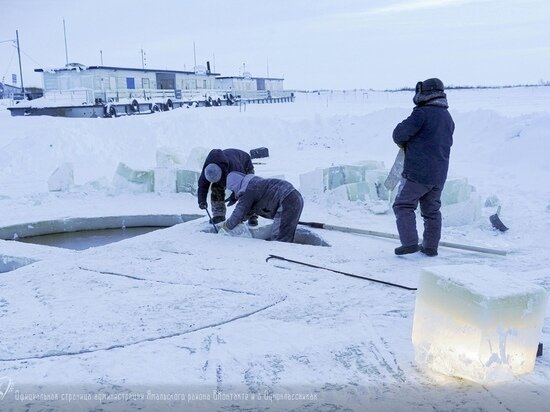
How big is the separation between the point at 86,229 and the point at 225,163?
2996mm

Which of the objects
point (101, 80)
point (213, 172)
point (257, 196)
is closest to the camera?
point (257, 196)

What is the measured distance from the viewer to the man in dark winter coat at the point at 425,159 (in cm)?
500

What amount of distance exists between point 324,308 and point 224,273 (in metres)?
1.17

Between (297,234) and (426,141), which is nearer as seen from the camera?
(426,141)

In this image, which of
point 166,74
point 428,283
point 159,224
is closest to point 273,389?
point 428,283

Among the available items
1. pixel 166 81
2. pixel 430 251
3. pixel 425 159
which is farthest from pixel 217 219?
pixel 166 81

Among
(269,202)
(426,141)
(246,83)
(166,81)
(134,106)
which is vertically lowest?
(269,202)

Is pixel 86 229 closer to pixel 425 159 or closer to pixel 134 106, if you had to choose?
pixel 425 159

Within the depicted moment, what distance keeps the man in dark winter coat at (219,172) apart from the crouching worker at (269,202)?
350 mm

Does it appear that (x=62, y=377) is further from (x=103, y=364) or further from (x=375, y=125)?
(x=375, y=125)

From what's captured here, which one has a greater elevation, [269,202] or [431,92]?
[431,92]

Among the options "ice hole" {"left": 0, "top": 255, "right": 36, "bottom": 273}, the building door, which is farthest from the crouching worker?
the building door

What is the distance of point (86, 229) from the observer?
8398 mm

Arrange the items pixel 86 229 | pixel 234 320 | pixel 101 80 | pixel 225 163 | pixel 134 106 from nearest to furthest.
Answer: pixel 234 320, pixel 225 163, pixel 86 229, pixel 134 106, pixel 101 80
